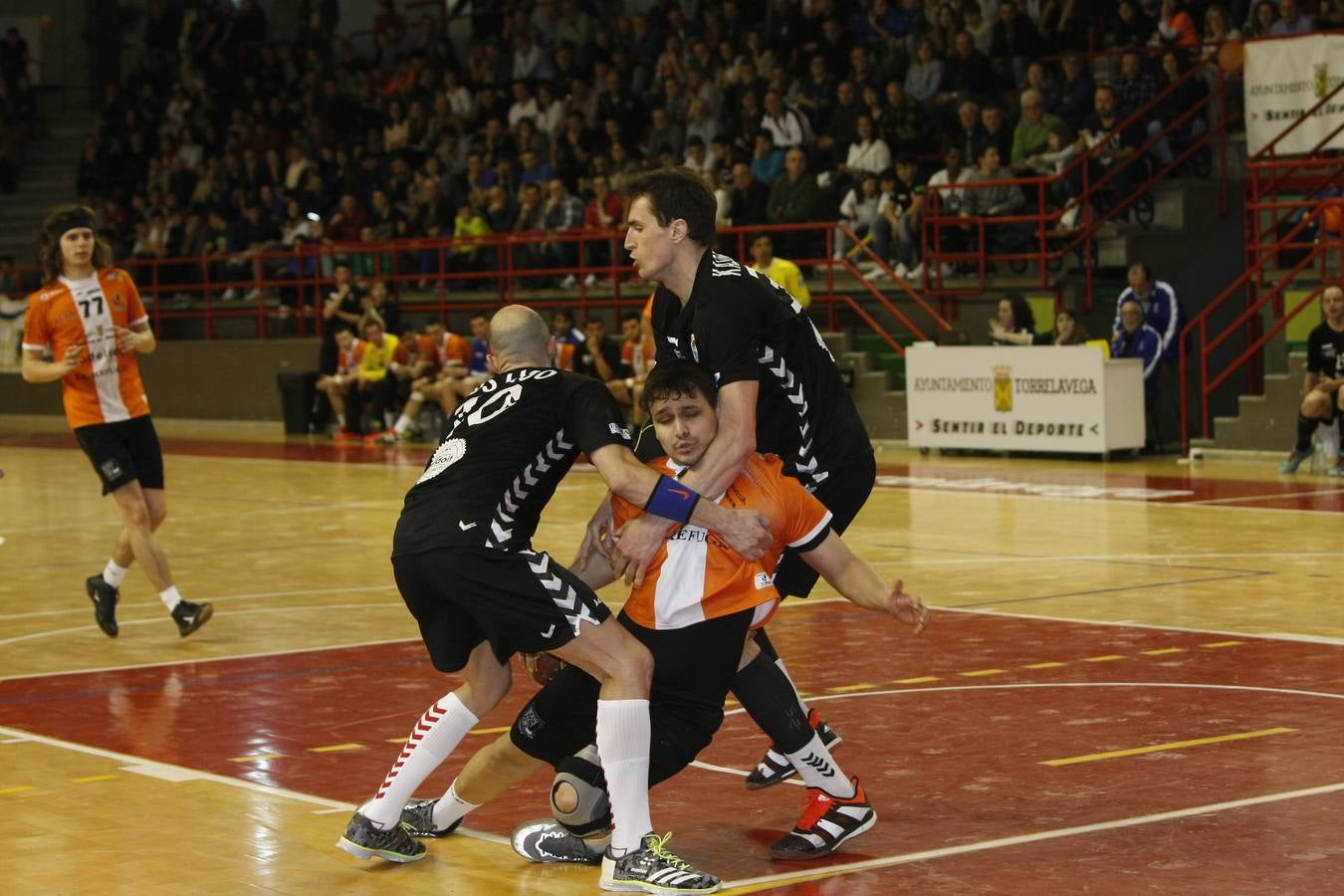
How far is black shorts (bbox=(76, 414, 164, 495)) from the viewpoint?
10.6 metres

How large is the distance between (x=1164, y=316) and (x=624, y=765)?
15.5 metres

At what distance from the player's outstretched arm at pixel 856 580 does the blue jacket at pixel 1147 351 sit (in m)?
14.5

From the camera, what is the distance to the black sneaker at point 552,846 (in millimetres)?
5816

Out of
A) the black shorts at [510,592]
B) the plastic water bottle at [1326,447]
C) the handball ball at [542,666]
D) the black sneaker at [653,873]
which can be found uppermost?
the black shorts at [510,592]

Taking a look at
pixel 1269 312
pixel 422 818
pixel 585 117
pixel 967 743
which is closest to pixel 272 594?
pixel 967 743

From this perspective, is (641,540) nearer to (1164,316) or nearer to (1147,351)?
(1147,351)

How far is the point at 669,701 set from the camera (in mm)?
5891

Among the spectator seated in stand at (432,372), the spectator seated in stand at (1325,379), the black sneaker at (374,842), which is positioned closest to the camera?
the black sneaker at (374,842)

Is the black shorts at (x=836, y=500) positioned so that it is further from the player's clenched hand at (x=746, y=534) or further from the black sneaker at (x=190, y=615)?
the black sneaker at (x=190, y=615)

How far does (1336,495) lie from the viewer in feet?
52.2

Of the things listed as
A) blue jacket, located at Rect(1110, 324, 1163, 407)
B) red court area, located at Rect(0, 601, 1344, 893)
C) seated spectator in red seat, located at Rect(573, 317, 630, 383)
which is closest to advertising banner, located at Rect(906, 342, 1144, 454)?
blue jacket, located at Rect(1110, 324, 1163, 407)

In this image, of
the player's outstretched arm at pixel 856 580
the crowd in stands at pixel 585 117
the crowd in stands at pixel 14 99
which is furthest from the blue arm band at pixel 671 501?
the crowd in stands at pixel 14 99

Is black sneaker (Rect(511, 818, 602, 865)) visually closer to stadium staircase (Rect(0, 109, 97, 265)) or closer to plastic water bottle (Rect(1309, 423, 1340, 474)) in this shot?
plastic water bottle (Rect(1309, 423, 1340, 474))

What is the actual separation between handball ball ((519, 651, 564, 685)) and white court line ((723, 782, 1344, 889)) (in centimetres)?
94
